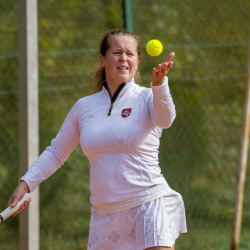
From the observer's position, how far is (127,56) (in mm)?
3154

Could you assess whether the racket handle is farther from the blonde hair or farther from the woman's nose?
the woman's nose

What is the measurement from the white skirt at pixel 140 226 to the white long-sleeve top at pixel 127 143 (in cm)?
8

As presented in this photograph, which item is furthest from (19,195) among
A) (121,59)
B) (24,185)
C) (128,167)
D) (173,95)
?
(173,95)

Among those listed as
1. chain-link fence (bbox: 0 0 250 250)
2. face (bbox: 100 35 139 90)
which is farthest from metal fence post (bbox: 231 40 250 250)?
face (bbox: 100 35 139 90)

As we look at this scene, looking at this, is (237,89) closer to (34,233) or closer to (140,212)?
(34,233)

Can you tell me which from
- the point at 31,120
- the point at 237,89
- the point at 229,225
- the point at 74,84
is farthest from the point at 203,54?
the point at 31,120

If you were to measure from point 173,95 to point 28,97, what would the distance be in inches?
70.8

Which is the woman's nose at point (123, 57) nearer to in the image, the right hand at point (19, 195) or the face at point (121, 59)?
the face at point (121, 59)

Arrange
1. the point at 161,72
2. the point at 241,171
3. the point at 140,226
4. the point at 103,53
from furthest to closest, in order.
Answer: the point at 241,171, the point at 103,53, the point at 140,226, the point at 161,72

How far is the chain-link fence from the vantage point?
5113 millimetres

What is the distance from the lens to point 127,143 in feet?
9.63

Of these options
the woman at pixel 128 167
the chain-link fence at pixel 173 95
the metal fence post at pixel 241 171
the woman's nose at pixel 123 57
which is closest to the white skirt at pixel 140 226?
the woman at pixel 128 167

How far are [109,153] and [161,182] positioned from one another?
312 mm

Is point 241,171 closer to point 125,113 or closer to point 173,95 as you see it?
point 173,95
